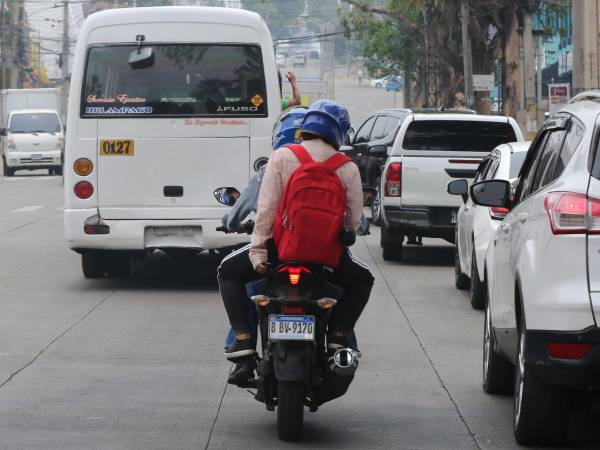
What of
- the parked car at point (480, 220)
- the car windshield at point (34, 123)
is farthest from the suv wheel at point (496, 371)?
the car windshield at point (34, 123)

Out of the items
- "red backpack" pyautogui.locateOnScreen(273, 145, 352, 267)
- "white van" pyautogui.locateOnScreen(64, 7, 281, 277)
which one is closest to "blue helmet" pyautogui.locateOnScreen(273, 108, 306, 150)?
"red backpack" pyautogui.locateOnScreen(273, 145, 352, 267)

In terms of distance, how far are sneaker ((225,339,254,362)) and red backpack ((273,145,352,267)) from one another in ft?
1.88

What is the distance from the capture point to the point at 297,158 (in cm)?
733

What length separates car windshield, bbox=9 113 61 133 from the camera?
Result: 4662 centimetres

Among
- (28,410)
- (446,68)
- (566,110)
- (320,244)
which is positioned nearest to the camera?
(320,244)

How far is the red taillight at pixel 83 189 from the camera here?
47.0 ft

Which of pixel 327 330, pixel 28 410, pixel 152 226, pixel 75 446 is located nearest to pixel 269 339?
pixel 327 330

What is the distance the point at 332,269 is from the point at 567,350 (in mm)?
1447

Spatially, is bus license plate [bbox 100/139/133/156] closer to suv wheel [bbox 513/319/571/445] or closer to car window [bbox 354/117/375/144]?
suv wheel [bbox 513/319/571/445]

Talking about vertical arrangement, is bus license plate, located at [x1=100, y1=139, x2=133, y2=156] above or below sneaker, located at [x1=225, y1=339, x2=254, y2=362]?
above

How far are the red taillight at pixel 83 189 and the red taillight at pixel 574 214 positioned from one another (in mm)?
8366

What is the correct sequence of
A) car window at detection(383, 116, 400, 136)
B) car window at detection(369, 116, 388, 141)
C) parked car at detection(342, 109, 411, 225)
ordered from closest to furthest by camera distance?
parked car at detection(342, 109, 411, 225)
car window at detection(383, 116, 400, 136)
car window at detection(369, 116, 388, 141)

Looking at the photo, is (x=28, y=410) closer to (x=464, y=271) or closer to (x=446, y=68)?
(x=464, y=271)

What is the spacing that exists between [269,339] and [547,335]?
4.71 feet
